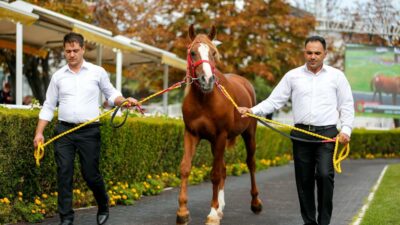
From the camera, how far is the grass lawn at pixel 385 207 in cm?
816

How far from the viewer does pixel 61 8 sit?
2258cm

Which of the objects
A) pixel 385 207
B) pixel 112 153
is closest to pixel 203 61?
pixel 112 153

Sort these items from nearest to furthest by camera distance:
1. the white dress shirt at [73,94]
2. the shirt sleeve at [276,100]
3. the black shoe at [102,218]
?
the white dress shirt at [73,94] < the shirt sleeve at [276,100] < the black shoe at [102,218]

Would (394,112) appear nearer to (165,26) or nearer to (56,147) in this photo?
(165,26)

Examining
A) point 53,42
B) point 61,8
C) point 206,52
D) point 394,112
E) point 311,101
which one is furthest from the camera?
point 394,112

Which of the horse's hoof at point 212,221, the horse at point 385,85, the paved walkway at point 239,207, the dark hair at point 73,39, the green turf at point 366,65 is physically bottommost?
the paved walkway at point 239,207

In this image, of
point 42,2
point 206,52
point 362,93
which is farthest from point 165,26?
point 206,52

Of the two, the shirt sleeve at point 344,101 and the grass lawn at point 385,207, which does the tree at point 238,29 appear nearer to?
the grass lawn at point 385,207

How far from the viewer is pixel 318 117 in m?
6.69

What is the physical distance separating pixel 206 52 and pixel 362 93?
924 inches

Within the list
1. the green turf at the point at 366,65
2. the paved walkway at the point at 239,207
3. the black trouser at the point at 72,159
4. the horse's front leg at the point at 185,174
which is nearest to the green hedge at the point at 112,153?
the paved walkway at the point at 239,207

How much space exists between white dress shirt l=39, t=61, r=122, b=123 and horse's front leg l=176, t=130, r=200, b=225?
4.26 feet

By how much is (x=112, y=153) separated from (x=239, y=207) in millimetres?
2089

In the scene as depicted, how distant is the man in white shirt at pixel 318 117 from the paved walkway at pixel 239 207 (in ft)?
4.90
